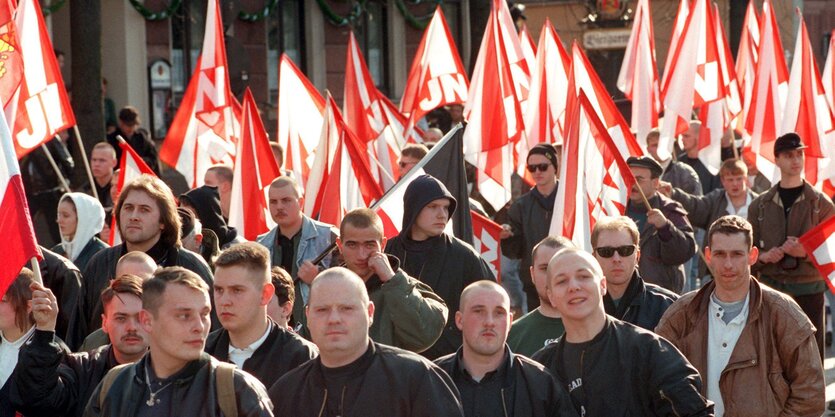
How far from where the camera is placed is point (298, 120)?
14.1m

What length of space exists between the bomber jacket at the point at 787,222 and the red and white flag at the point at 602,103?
0.93 m

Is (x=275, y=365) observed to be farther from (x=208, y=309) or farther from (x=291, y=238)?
(x=291, y=238)

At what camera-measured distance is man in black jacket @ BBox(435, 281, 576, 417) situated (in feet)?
18.9

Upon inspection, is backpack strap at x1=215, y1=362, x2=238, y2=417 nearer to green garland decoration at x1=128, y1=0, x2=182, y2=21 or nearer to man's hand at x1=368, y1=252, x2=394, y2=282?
man's hand at x1=368, y1=252, x2=394, y2=282

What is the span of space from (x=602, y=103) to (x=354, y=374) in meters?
6.80

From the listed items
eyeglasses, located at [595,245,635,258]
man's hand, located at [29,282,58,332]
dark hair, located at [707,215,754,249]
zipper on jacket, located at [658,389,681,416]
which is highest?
dark hair, located at [707,215,754,249]

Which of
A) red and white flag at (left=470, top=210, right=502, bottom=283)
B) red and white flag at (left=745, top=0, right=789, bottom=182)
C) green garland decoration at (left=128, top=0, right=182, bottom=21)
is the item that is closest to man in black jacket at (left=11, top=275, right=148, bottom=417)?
red and white flag at (left=470, top=210, right=502, bottom=283)

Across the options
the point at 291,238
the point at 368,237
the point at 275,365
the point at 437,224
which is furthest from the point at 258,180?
the point at 275,365

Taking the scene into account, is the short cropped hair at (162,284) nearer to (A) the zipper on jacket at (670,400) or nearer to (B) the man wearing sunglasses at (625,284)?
(A) the zipper on jacket at (670,400)

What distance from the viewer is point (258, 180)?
36.6 feet

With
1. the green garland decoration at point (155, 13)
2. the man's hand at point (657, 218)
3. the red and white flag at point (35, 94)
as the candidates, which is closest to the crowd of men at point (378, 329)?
the red and white flag at point (35, 94)

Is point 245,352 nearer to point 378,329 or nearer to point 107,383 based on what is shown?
point 107,383

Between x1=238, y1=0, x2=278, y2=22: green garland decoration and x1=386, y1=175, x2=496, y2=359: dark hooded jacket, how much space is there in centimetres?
1694

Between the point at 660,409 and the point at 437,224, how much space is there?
97.1 inches
